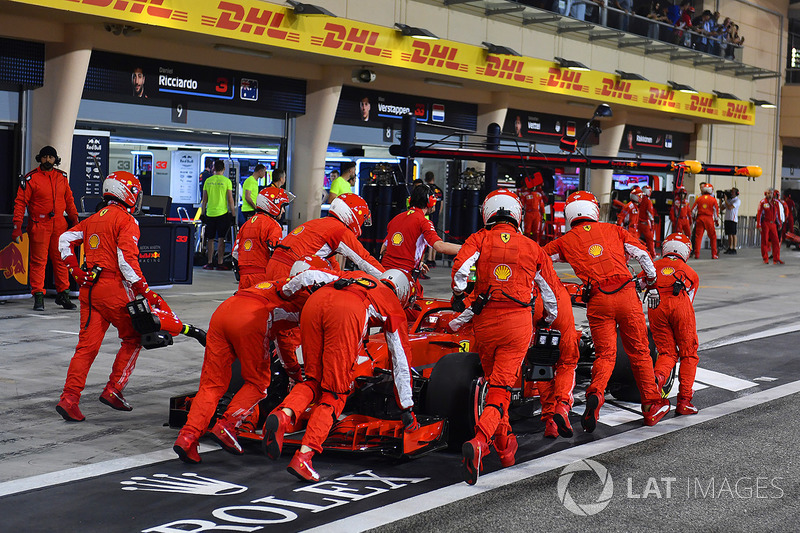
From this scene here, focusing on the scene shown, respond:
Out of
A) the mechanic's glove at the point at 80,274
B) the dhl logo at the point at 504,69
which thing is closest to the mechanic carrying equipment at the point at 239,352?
the mechanic's glove at the point at 80,274

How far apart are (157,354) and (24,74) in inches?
269

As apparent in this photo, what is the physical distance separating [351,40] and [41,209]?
24.9ft

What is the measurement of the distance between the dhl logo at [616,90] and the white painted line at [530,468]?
16.6 m

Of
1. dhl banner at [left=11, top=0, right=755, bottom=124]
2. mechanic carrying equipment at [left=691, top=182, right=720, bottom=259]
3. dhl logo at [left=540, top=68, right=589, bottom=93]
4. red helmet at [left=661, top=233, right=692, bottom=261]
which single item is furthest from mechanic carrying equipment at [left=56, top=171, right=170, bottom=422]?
mechanic carrying equipment at [left=691, top=182, right=720, bottom=259]

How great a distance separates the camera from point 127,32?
15.8 meters

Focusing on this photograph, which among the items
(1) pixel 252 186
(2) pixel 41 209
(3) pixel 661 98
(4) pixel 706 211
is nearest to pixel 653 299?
(2) pixel 41 209

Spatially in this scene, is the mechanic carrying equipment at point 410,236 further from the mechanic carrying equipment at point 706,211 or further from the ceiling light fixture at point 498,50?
the mechanic carrying equipment at point 706,211

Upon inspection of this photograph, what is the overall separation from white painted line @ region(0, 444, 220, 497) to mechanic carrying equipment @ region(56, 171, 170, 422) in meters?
1.23

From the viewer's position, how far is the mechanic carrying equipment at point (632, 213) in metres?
23.8

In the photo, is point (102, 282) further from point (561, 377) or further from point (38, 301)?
point (38, 301)

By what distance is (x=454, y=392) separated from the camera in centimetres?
687

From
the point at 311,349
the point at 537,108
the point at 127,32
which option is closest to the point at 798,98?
the point at 537,108

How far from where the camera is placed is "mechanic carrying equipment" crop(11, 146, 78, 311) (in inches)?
Answer: 506

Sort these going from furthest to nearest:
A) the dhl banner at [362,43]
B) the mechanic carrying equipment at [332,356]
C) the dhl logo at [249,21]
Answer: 1. the dhl logo at [249,21]
2. the dhl banner at [362,43]
3. the mechanic carrying equipment at [332,356]
